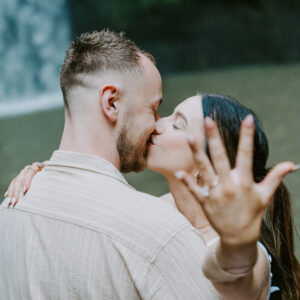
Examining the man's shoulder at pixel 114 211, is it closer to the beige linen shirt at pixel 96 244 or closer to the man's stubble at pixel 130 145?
the beige linen shirt at pixel 96 244

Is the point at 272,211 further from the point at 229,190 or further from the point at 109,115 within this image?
the point at 229,190

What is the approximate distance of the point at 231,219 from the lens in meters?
1.18

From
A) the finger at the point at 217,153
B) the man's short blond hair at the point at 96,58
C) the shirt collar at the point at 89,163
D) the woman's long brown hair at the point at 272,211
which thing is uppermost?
the man's short blond hair at the point at 96,58

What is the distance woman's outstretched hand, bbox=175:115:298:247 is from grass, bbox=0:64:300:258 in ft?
12.4

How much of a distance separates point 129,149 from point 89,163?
0.30 meters

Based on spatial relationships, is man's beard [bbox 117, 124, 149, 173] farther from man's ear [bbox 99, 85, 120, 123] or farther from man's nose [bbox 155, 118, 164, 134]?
man's nose [bbox 155, 118, 164, 134]

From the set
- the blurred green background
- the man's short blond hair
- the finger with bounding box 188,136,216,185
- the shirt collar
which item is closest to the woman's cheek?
the man's short blond hair

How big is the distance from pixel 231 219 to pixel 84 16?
1907cm

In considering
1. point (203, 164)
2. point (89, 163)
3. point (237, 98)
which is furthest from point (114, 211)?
point (237, 98)

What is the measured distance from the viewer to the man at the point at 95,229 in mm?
1361

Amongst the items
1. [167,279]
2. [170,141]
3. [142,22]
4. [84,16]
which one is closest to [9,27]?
[84,16]

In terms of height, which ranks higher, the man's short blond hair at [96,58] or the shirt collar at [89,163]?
the man's short blond hair at [96,58]

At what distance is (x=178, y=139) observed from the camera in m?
2.43

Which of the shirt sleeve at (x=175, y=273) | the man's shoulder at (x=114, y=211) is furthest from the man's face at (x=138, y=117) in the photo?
the shirt sleeve at (x=175, y=273)
